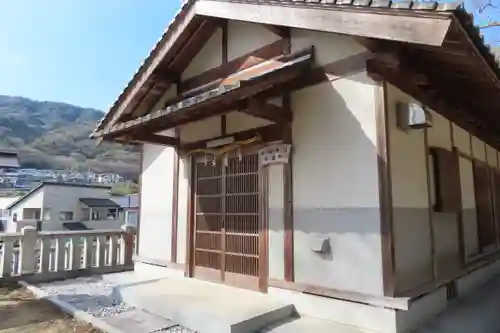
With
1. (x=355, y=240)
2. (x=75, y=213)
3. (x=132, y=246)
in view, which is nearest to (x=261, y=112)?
(x=355, y=240)

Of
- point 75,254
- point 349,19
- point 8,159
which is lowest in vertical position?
point 75,254

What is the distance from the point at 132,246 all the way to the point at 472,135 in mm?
8116

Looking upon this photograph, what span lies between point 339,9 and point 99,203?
25.8 metres

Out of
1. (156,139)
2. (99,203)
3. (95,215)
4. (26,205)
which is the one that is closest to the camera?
(156,139)

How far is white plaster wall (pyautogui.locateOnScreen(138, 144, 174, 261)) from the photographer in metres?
6.95

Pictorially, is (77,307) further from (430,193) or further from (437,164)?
(437,164)

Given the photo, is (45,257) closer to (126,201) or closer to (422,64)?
(422,64)

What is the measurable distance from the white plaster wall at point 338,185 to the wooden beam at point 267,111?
0.46ft

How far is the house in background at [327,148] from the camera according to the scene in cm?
382

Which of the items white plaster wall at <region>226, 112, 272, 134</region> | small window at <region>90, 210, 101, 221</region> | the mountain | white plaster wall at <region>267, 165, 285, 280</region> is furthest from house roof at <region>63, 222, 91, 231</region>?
white plaster wall at <region>267, 165, 285, 280</region>

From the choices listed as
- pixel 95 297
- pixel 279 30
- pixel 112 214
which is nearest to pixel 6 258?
pixel 95 297

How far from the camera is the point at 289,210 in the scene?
15.3 ft

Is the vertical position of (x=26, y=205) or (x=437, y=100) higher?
(x=437, y=100)

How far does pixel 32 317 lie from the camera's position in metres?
5.02
